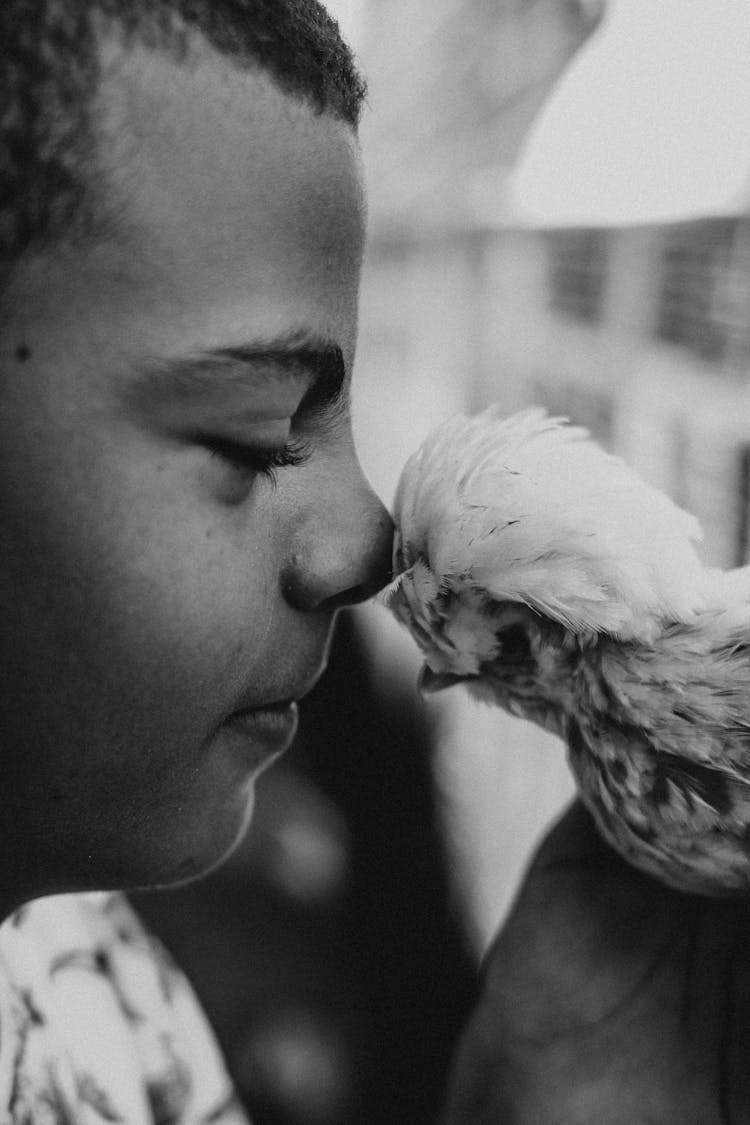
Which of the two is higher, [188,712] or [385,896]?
[188,712]

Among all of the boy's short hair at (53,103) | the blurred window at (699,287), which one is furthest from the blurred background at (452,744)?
the boy's short hair at (53,103)

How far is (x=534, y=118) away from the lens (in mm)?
1982

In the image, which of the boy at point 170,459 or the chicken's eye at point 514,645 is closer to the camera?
the boy at point 170,459

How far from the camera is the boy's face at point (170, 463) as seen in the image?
19.1 inches

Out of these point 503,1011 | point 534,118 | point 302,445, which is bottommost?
point 503,1011

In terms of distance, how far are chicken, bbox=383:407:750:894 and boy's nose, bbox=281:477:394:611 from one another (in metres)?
0.05

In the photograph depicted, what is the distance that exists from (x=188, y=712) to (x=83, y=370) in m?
0.21

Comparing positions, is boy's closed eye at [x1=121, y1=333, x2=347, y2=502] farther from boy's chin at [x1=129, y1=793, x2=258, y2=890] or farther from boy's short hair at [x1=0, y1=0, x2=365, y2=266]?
A: boy's chin at [x1=129, y1=793, x2=258, y2=890]

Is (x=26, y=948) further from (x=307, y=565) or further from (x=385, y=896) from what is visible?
(x=385, y=896)

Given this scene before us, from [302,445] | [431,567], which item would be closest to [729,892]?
[431,567]

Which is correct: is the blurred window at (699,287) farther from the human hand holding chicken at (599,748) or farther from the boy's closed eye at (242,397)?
the boy's closed eye at (242,397)

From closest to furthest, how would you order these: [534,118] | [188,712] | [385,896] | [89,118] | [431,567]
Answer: [89,118] → [188,712] → [431,567] → [385,896] → [534,118]

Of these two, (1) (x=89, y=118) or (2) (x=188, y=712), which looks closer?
(1) (x=89, y=118)

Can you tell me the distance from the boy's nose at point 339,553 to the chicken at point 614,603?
51mm
